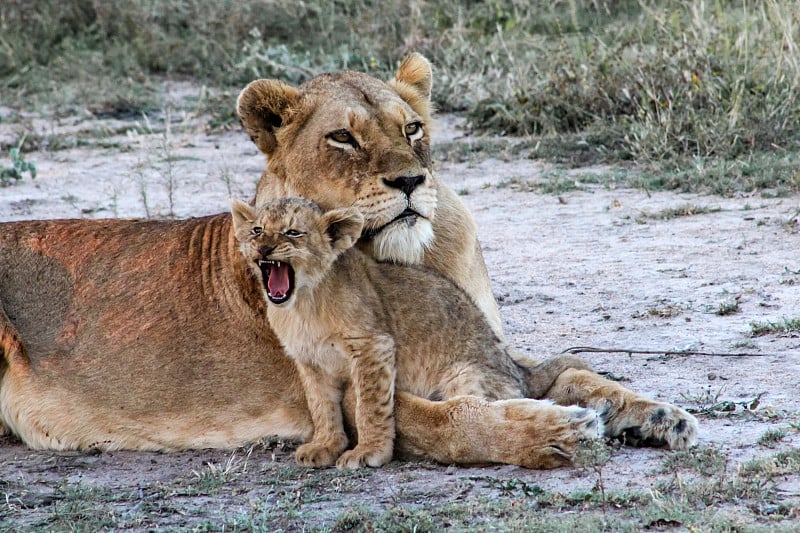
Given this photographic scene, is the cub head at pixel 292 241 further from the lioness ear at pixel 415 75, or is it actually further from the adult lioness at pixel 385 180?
the lioness ear at pixel 415 75

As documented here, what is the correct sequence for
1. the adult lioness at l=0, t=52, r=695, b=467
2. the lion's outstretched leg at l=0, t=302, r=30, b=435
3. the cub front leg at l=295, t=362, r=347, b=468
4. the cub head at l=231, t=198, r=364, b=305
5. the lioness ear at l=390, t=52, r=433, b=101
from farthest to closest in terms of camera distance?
the lioness ear at l=390, t=52, r=433, b=101 < the lion's outstretched leg at l=0, t=302, r=30, b=435 < the adult lioness at l=0, t=52, r=695, b=467 < the cub front leg at l=295, t=362, r=347, b=468 < the cub head at l=231, t=198, r=364, b=305

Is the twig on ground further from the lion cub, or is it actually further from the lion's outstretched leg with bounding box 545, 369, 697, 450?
the lion cub

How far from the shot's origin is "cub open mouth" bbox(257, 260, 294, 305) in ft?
14.0

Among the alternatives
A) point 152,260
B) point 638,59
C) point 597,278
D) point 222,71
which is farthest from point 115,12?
point 152,260

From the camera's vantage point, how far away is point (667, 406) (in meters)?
4.41

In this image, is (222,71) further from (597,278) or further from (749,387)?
(749,387)

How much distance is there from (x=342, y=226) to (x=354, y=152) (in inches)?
15.0

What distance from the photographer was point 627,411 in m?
4.50

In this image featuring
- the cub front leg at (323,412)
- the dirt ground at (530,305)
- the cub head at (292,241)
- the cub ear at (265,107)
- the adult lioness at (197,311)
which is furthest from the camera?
the cub ear at (265,107)

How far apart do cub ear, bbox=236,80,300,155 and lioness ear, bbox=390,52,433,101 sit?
55 centimetres

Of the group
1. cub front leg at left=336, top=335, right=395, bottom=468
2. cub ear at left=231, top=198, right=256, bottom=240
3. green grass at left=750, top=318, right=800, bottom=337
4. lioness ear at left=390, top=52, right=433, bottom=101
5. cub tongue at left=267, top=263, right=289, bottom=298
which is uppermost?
lioness ear at left=390, top=52, right=433, bottom=101

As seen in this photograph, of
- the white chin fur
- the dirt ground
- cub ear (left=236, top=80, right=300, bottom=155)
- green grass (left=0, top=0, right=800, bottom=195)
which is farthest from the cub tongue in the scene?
green grass (left=0, top=0, right=800, bottom=195)

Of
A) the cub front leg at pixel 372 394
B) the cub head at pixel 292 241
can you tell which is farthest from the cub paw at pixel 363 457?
the cub head at pixel 292 241

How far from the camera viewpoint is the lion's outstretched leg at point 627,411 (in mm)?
4332
